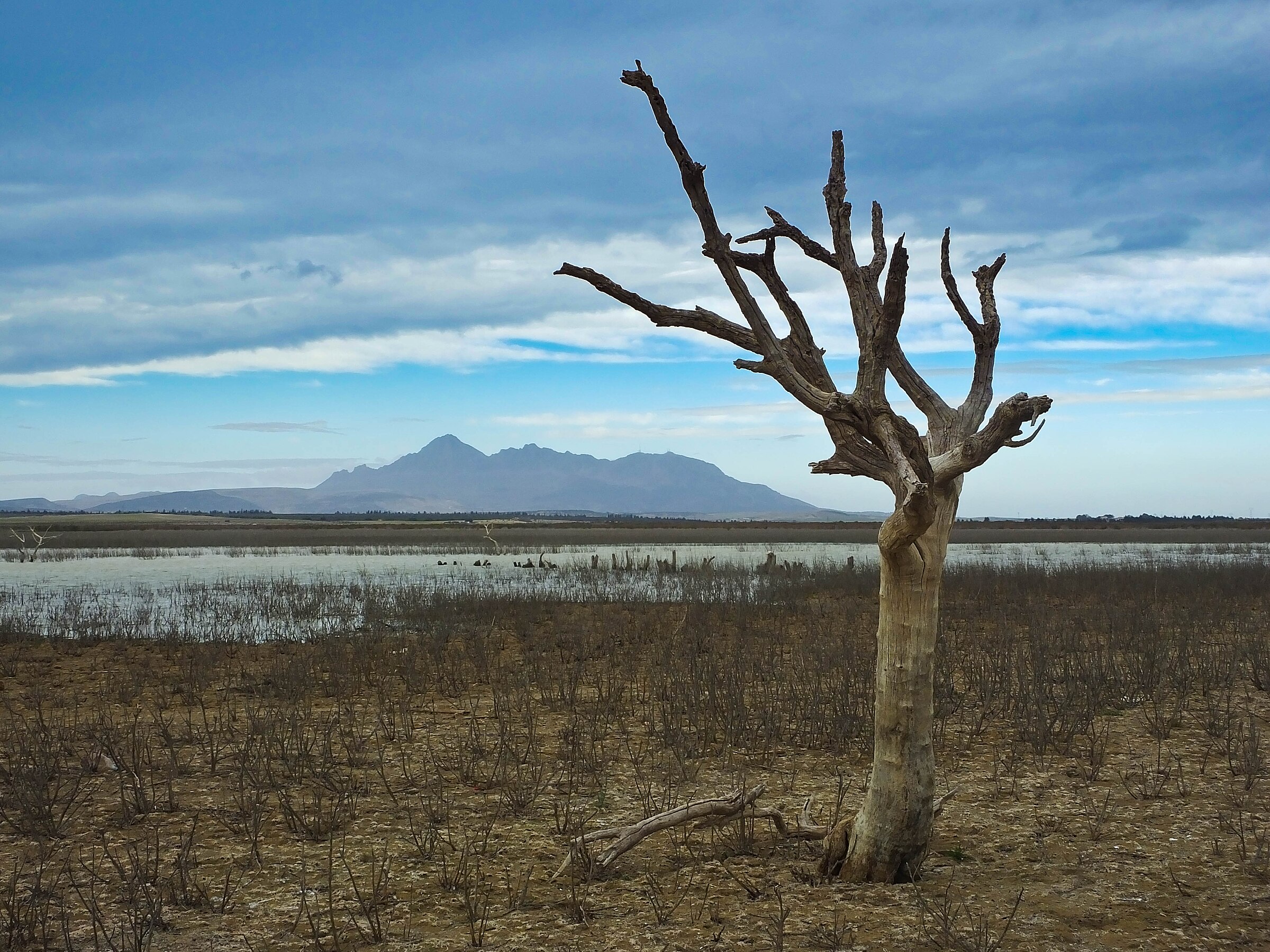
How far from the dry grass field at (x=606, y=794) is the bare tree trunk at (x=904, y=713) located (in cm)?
22

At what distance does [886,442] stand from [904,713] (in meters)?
1.51

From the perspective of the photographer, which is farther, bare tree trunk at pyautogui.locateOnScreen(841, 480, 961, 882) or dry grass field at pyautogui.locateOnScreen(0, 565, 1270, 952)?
bare tree trunk at pyautogui.locateOnScreen(841, 480, 961, 882)

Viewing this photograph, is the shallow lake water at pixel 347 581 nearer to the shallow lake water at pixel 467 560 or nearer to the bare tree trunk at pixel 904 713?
the shallow lake water at pixel 467 560

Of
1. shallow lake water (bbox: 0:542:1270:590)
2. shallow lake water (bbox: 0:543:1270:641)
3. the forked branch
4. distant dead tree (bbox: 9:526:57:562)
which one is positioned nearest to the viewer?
the forked branch

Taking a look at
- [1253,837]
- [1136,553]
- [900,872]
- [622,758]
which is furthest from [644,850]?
[1136,553]

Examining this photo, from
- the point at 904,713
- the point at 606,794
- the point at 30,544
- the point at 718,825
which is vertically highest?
the point at 904,713

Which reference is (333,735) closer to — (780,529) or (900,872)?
(900,872)

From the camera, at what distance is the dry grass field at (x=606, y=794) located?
4816mm

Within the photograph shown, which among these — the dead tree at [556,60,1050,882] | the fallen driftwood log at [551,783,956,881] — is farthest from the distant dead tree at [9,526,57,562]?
the dead tree at [556,60,1050,882]

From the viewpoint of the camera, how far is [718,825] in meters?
6.18

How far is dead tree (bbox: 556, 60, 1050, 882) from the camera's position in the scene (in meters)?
4.84

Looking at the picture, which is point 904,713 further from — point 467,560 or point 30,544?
point 30,544

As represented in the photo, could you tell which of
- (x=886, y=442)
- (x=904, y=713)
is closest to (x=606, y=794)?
(x=904, y=713)

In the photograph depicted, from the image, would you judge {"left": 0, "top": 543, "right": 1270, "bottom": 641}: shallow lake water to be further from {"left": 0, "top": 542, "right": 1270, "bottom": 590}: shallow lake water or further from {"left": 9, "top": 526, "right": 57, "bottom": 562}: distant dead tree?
{"left": 9, "top": 526, "right": 57, "bottom": 562}: distant dead tree
